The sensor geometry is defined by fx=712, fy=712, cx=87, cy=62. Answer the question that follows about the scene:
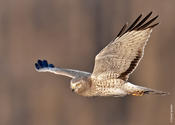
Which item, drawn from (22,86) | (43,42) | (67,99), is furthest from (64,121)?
(43,42)

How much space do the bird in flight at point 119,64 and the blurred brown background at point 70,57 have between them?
4.78m

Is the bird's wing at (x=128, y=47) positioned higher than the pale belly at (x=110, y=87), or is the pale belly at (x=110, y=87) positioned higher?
the bird's wing at (x=128, y=47)

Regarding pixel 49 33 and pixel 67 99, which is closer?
pixel 67 99

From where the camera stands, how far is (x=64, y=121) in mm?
12539

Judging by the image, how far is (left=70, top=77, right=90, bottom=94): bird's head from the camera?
22.4 ft

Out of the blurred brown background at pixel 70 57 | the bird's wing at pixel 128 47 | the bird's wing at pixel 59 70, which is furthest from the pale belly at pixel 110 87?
the blurred brown background at pixel 70 57

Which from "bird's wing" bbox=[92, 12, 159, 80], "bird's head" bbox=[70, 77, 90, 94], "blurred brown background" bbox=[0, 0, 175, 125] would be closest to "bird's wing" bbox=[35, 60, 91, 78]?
"bird's head" bbox=[70, 77, 90, 94]

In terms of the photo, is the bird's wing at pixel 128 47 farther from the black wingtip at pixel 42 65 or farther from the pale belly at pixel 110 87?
the black wingtip at pixel 42 65

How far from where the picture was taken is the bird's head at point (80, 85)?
Result: 6.82 meters

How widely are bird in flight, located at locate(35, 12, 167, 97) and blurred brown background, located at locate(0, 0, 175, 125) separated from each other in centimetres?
478

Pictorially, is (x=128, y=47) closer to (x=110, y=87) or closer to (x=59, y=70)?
(x=110, y=87)

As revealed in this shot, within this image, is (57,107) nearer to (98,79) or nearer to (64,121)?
(64,121)

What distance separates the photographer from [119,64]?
6.74 m

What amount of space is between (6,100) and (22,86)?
426 mm
